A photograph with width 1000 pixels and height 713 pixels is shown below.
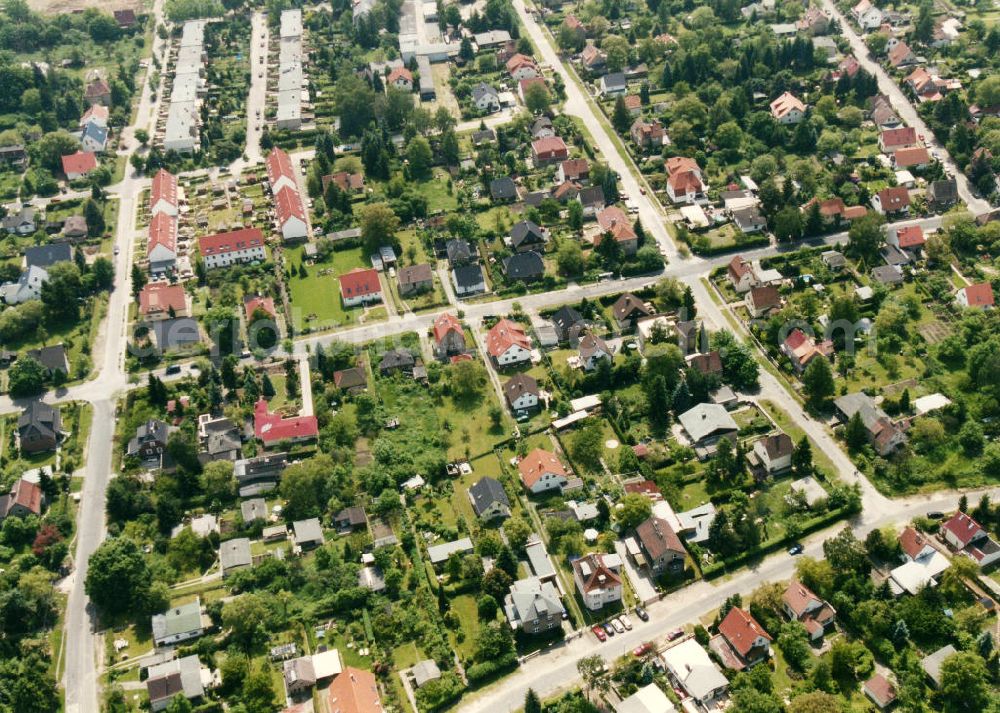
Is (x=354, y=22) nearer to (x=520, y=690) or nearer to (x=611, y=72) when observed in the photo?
(x=611, y=72)

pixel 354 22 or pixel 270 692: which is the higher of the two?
pixel 354 22

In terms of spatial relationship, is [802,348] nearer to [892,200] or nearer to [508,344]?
[508,344]

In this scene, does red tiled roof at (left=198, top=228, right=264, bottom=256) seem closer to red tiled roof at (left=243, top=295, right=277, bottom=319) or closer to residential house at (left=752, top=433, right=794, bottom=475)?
red tiled roof at (left=243, top=295, right=277, bottom=319)

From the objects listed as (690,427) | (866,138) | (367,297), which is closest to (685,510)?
(690,427)

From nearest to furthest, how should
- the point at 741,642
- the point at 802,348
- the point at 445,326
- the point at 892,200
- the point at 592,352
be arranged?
1. the point at 741,642
2. the point at 802,348
3. the point at 592,352
4. the point at 445,326
5. the point at 892,200

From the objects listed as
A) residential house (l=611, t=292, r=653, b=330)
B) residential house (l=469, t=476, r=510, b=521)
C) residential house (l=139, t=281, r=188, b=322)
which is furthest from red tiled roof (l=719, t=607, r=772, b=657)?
residential house (l=139, t=281, r=188, b=322)

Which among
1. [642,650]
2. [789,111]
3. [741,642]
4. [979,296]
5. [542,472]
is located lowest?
[642,650]

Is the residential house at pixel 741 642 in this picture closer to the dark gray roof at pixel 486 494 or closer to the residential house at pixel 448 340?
the dark gray roof at pixel 486 494

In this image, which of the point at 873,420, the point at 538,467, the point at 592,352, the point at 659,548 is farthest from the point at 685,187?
the point at 659,548
